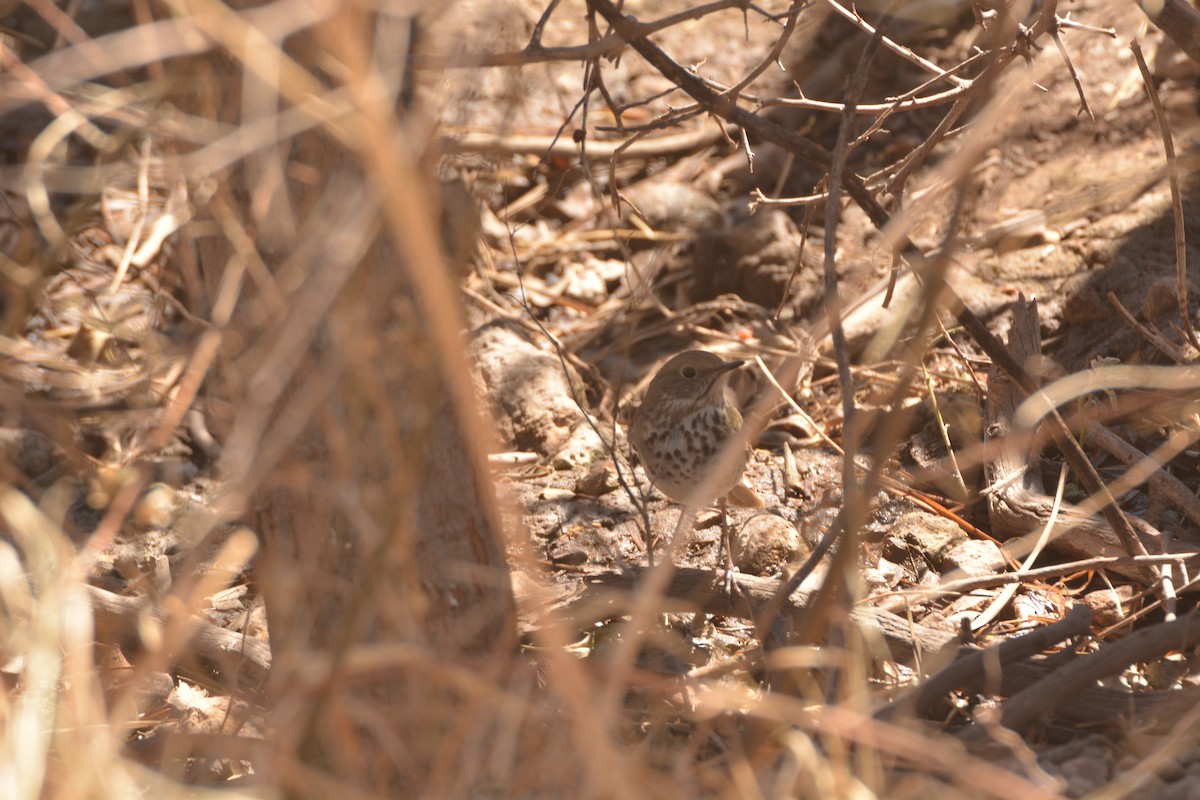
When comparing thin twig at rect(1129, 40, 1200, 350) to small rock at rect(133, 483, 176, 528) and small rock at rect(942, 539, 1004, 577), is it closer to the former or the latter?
small rock at rect(942, 539, 1004, 577)

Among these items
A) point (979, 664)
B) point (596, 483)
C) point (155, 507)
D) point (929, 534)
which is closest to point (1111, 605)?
point (929, 534)

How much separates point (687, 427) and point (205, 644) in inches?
78.7

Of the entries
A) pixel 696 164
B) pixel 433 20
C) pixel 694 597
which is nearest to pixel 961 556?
pixel 694 597

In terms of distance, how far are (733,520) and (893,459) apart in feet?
2.53

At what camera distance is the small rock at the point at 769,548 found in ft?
13.5

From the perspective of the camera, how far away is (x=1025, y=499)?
3.95 meters

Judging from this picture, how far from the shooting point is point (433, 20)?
2.39 m

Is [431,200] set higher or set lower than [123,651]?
higher

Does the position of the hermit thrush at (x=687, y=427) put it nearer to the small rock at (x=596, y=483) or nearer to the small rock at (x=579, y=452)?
the small rock at (x=596, y=483)

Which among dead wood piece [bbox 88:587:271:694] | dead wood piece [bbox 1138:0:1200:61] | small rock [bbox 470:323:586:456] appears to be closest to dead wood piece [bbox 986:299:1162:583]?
dead wood piece [bbox 1138:0:1200:61]

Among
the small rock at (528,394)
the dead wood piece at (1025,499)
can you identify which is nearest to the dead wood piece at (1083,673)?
the dead wood piece at (1025,499)

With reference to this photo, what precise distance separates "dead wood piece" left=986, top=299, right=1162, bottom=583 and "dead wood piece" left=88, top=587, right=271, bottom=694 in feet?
8.41

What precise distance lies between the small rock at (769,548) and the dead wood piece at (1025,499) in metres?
0.73

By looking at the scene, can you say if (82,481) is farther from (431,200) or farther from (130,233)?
(431,200)
